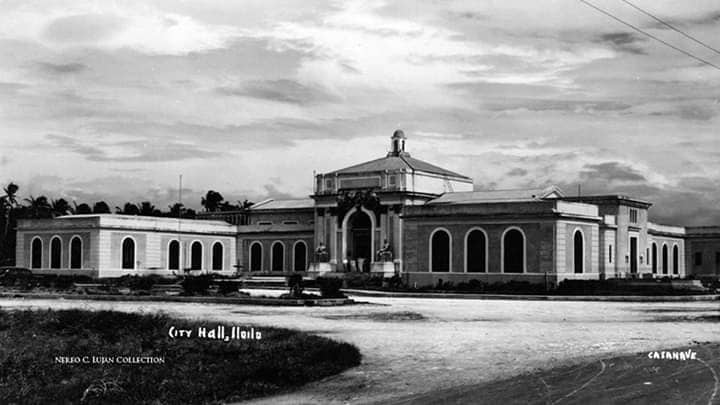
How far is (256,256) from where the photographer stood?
79.0 m

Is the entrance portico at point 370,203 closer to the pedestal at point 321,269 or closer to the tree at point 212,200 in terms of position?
the pedestal at point 321,269

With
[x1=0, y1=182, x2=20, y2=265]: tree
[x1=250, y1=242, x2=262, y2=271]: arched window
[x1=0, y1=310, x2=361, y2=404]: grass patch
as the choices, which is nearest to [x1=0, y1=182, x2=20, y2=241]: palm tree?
[x1=0, y1=182, x2=20, y2=265]: tree

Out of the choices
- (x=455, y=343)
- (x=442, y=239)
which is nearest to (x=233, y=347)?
(x=455, y=343)

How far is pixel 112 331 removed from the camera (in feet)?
57.6

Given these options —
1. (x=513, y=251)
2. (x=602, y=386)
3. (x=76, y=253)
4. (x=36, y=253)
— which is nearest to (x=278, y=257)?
(x=76, y=253)

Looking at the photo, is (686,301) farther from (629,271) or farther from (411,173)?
(411,173)

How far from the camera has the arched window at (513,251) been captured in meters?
56.1

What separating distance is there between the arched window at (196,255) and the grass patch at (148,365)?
56.1 m

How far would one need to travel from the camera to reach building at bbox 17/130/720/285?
2226 inches

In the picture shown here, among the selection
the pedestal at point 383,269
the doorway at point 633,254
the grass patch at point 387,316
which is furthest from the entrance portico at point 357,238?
the grass patch at point 387,316

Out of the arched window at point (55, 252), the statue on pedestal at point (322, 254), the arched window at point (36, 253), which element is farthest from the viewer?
the arched window at point (36, 253)

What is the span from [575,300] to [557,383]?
29.4 meters

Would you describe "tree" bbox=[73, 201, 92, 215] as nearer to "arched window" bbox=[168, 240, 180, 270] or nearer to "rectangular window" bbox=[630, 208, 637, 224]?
"arched window" bbox=[168, 240, 180, 270]

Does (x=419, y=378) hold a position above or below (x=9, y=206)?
below
